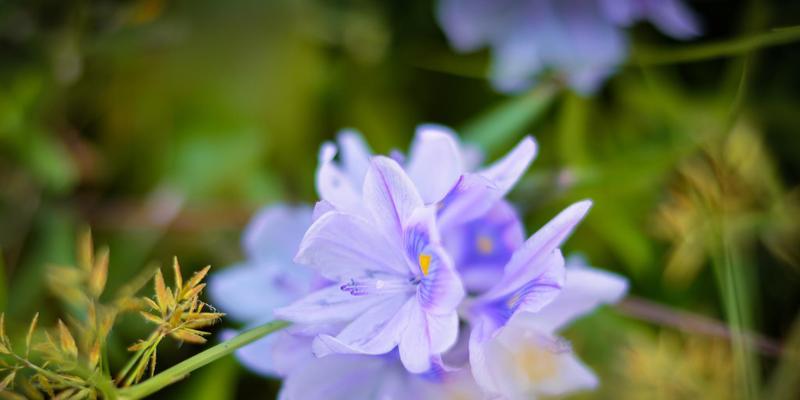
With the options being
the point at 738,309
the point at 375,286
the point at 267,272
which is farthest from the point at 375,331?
the point at 738,309

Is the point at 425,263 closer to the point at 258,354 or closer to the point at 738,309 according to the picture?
the point at 258,354

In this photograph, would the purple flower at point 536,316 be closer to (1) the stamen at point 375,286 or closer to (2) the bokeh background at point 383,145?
(1) the stamen at point 375,286

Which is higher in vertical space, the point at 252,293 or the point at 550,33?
the point at 550,33

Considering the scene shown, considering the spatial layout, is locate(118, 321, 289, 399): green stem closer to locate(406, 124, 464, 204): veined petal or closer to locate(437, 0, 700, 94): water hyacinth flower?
locate(406, 124, 464, 204): veined petal

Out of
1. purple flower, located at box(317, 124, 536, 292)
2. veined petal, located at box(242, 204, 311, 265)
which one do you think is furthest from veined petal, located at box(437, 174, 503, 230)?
veined petal, located at box(242, 204, 311, 265)

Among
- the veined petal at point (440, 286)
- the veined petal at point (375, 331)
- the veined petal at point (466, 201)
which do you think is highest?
the veined petal at point (466, 201)

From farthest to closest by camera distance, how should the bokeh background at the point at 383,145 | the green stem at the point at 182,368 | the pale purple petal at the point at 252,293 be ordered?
the bokeh background at the point at 383,145, the pale purple petal at the point at 252,293, the green stem at the point at 182,368

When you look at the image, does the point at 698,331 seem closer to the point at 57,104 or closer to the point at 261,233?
the point at 261,233

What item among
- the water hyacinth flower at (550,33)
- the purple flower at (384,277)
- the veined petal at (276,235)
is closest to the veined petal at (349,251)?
the purple flower at (384,277)
